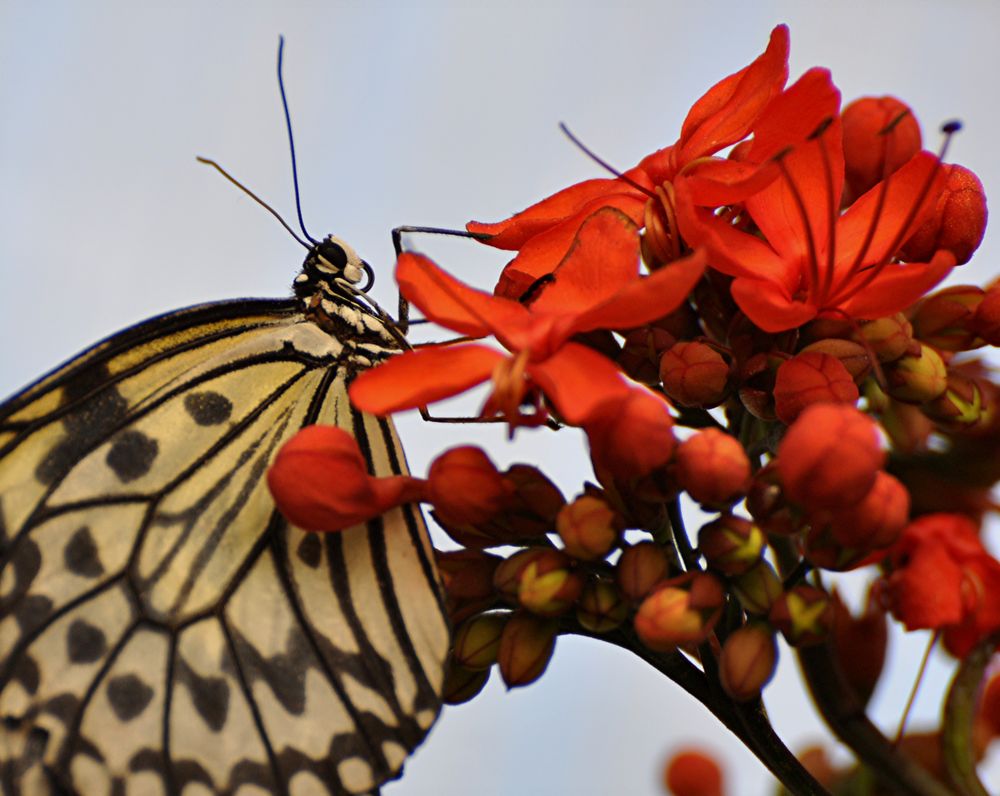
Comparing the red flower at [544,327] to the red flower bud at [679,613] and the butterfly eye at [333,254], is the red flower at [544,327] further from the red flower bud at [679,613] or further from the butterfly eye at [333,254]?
the butterfly eye at [333,254]

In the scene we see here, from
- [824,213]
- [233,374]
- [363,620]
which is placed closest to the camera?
[824,213]

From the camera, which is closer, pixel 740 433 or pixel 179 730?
pixel 179 730

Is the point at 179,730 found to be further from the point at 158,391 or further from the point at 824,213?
the point at 824,213

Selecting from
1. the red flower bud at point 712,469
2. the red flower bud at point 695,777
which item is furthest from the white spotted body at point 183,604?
the red flower bud at point 695,777

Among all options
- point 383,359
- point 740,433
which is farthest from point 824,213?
point 383,359

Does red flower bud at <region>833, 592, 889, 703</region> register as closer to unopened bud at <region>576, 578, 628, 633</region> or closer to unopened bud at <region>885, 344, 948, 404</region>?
unopened bud at <region>885, 344, 948, 404</region>
